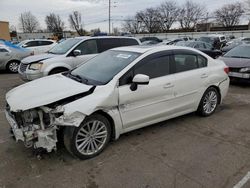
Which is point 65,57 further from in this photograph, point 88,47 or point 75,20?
point 75,20

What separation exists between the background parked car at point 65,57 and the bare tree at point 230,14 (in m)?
70.3

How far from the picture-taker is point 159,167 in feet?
10.3

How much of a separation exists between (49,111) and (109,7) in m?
46.1

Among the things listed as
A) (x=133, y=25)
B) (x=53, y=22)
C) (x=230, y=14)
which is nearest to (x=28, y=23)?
(x=53, y=22)

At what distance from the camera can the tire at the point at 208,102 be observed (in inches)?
190

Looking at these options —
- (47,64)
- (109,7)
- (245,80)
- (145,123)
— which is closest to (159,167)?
(145,123)

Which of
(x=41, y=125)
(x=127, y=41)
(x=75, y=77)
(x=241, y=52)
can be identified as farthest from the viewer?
(x=241, y=52)

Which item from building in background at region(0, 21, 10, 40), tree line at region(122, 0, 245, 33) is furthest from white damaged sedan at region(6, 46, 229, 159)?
tree line at region(122, 0, 245, 33)

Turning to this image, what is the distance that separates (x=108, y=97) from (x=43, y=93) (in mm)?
916

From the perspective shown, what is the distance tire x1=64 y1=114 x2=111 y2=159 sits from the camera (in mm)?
3143

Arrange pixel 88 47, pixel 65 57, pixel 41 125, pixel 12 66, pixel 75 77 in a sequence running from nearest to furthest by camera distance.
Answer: pixel 41 125 < pixel 75 77 < pixel 65 57 < pixel 88 47 < pixel 12 66

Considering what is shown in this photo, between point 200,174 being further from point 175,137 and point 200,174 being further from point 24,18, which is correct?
point 24,18

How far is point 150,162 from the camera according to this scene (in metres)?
3.26

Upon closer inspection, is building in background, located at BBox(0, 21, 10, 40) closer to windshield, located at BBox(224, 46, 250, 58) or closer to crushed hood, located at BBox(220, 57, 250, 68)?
windshield, located at BBox(224, 46, 250, 58)
